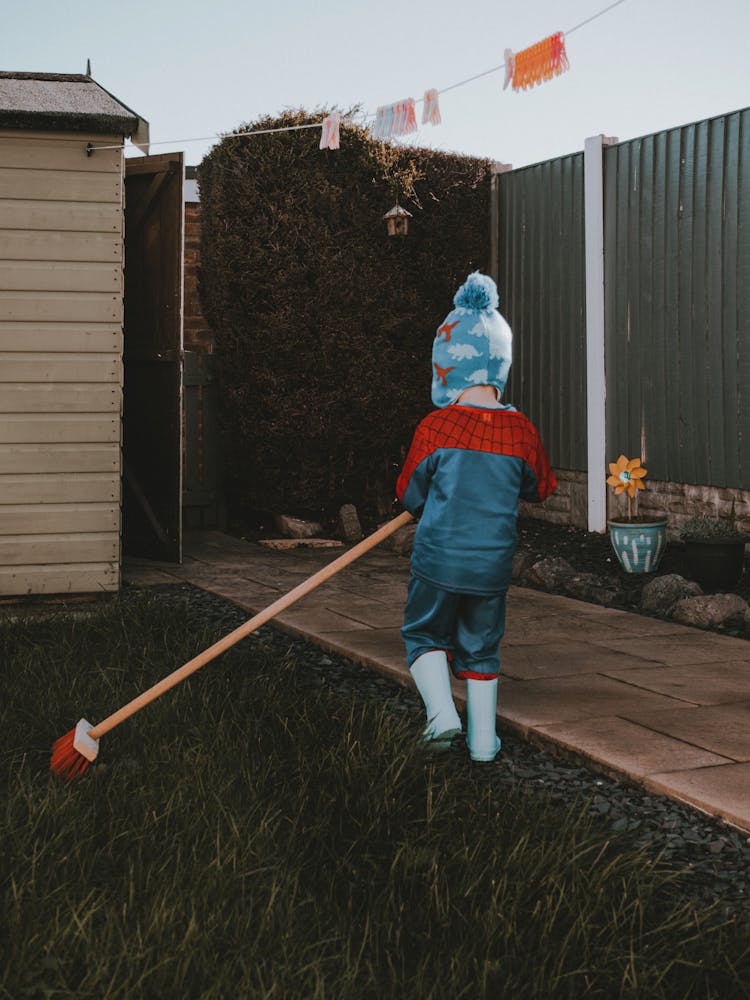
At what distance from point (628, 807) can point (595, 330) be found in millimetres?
5568

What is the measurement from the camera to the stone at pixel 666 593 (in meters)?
5.76

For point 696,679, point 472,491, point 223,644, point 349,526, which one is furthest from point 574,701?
point 349,526

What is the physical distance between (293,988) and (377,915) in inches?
12.9

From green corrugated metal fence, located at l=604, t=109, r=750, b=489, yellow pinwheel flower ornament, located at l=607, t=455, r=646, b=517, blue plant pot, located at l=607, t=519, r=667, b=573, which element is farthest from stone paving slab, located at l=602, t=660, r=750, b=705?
green corrugated metal fence, located at l=604, t=109, r=750, b=489

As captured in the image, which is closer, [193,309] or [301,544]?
[301,544]

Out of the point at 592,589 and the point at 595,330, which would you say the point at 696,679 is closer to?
the point at 592,589

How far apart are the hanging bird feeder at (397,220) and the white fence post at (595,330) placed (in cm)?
131

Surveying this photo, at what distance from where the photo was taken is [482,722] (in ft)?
11.1

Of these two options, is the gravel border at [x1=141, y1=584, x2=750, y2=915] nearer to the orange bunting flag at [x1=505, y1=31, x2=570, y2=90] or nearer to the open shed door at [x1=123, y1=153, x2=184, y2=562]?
the open shed door at [x1=123, y1=153, x2=184, y2=562]

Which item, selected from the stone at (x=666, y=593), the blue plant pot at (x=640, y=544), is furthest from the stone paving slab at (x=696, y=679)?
the blue plant pot at (x=640, y=544)

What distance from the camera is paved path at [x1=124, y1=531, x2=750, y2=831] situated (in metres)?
3.23

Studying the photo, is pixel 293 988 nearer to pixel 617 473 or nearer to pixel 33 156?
pixel 33 156

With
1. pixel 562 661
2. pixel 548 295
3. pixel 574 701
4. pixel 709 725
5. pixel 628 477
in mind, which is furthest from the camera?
pixel 548 295

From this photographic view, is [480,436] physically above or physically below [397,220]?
below
